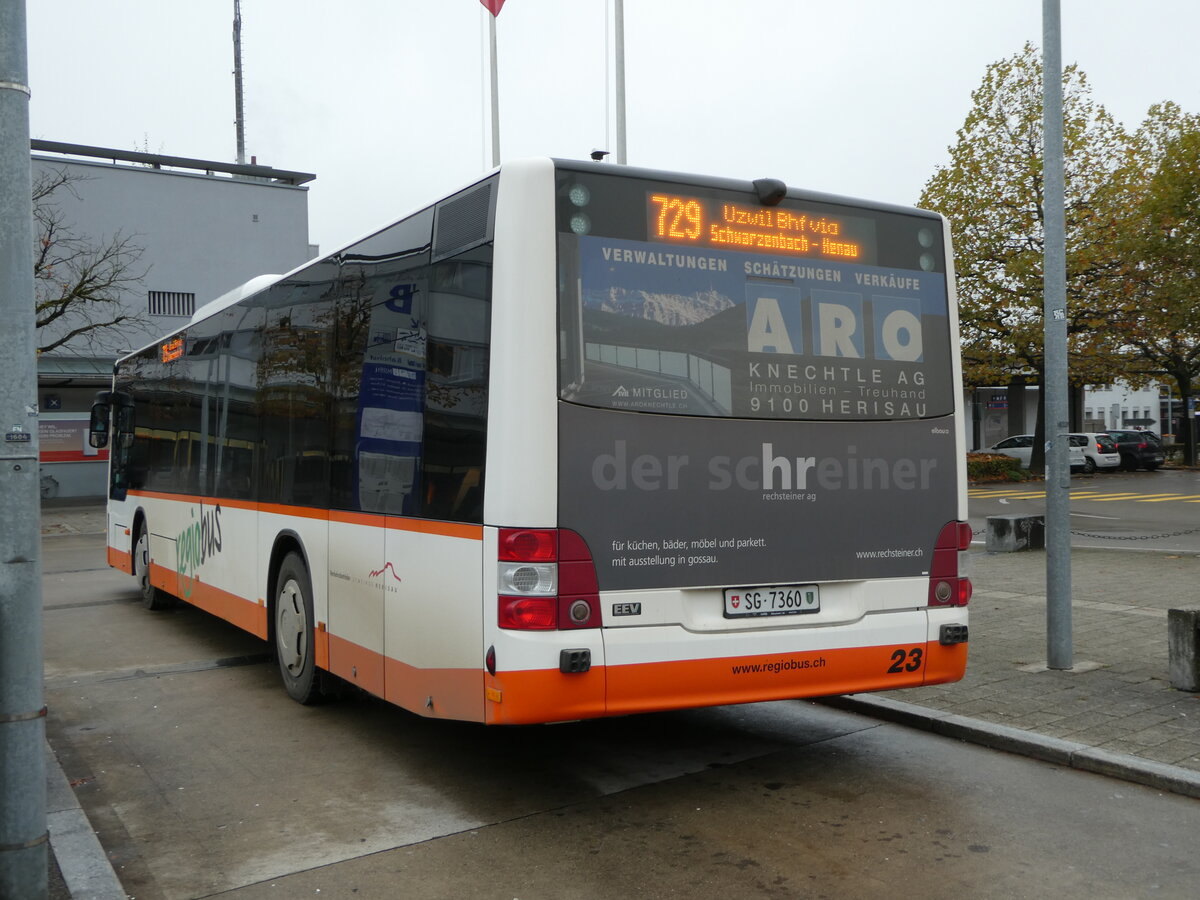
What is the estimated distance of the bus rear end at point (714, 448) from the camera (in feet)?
16.3

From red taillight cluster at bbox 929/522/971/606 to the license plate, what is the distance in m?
0.75

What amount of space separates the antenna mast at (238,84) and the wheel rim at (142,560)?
47.4 metres

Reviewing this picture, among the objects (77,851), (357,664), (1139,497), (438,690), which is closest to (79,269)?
(1139,497)

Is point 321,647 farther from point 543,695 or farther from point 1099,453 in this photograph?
point 1099,453

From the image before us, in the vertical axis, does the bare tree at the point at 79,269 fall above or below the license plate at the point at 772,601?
above

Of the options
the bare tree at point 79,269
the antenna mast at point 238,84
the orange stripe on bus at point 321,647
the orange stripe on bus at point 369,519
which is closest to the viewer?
the orange stripe on bus at point 369,519

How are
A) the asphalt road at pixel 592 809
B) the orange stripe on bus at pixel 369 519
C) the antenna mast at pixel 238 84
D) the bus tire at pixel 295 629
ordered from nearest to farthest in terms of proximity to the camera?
the asphalt road at pixel 592 809, the orange stripe on bus at pixel 369 519, the bus tire at pixel 295 629, the antenna mast at pixel 238 84

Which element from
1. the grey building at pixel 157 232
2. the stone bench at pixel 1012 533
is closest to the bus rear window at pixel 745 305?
the stone bench at pixel 1012 533

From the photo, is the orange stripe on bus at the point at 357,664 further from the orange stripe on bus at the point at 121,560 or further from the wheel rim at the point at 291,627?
the orange stripe on bus at the point at 121,560

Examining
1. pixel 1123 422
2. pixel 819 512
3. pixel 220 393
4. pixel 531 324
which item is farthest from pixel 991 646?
pixel 1123 422

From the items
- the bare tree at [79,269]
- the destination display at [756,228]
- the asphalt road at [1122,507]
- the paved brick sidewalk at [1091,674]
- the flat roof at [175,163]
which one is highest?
the flat roof at [175,163]

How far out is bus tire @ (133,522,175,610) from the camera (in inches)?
485

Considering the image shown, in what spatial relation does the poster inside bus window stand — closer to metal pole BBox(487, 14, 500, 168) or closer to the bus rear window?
the bus rear window

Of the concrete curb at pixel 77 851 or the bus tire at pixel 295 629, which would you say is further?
the bus tire at pixel 295 629
